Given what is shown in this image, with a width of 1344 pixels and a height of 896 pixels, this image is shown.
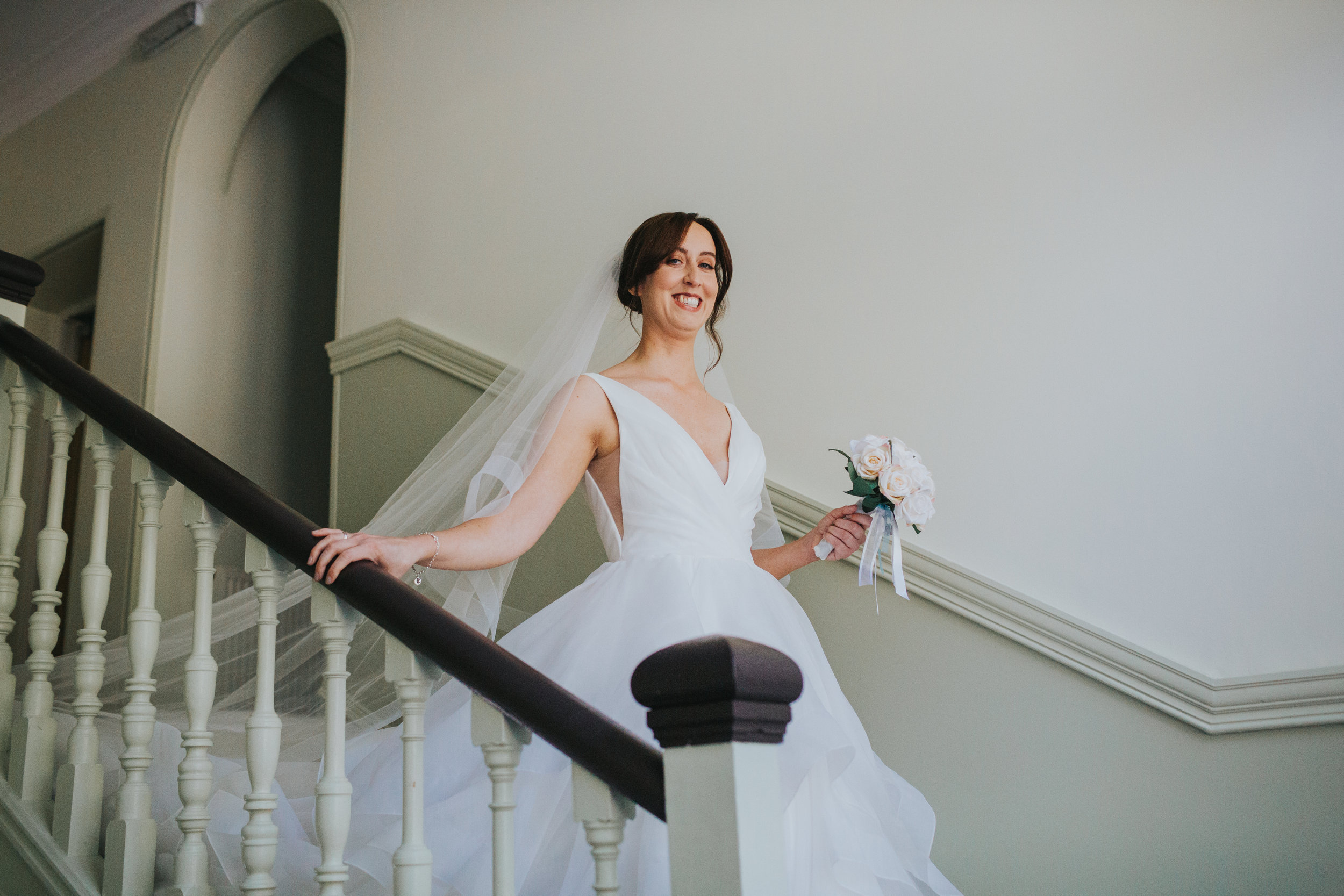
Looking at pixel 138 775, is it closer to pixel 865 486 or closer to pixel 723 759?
pixel 723 759

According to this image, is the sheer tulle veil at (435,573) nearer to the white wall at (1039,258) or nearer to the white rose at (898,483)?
the white rose at (898,483)

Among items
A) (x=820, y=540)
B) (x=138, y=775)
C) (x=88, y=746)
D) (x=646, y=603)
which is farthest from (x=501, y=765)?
(x=820, y=540)

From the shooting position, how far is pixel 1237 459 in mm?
2328

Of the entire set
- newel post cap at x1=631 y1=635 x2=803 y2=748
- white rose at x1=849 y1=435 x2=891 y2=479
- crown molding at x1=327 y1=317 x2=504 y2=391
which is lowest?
newel post cap at x1=631 y1=635 x2=803 y2=748

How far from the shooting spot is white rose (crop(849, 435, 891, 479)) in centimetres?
217

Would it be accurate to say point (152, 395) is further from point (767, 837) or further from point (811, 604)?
point (767, 837)

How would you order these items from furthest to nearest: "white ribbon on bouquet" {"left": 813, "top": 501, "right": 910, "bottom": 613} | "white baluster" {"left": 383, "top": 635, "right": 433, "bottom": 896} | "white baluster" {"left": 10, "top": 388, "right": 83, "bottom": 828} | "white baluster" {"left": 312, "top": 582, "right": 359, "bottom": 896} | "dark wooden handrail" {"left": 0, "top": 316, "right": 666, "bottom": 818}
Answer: "white ribbon on bouquet" {"left": 813, "top": 501, "right": 910, "bottom": 613}, "white baluster" {"left": 10, "top": 388, "right": 83, "bottom": 828}, "white baluster" {"left": 312, "top": 582, "right": 359, "bottom": 896}, "white baluster" {"left": 383, "top": 635, "right": 433, "bottom": 896}, "dark wooden handrail" {"left": 0, "top": 316, "right": 666, "bottom": 818}

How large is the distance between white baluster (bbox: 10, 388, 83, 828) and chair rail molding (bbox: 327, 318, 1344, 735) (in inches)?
65.3

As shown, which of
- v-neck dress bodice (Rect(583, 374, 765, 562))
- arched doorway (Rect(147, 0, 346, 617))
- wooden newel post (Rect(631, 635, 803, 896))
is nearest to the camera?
wooden newel post (Rect(631, 635, 803, 896))

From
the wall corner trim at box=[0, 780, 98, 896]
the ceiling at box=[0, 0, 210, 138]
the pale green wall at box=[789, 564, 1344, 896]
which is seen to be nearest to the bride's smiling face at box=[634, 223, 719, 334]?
the pale green wall at box=[789, 564, 1344, 896]

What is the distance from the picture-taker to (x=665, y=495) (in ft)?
7.05

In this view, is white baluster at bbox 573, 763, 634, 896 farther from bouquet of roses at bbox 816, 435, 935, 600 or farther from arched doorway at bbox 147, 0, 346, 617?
arched doorway at bbox 147, 0, 346, 617

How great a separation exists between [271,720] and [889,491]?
1.22 m

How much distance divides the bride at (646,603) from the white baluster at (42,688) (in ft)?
1.82
